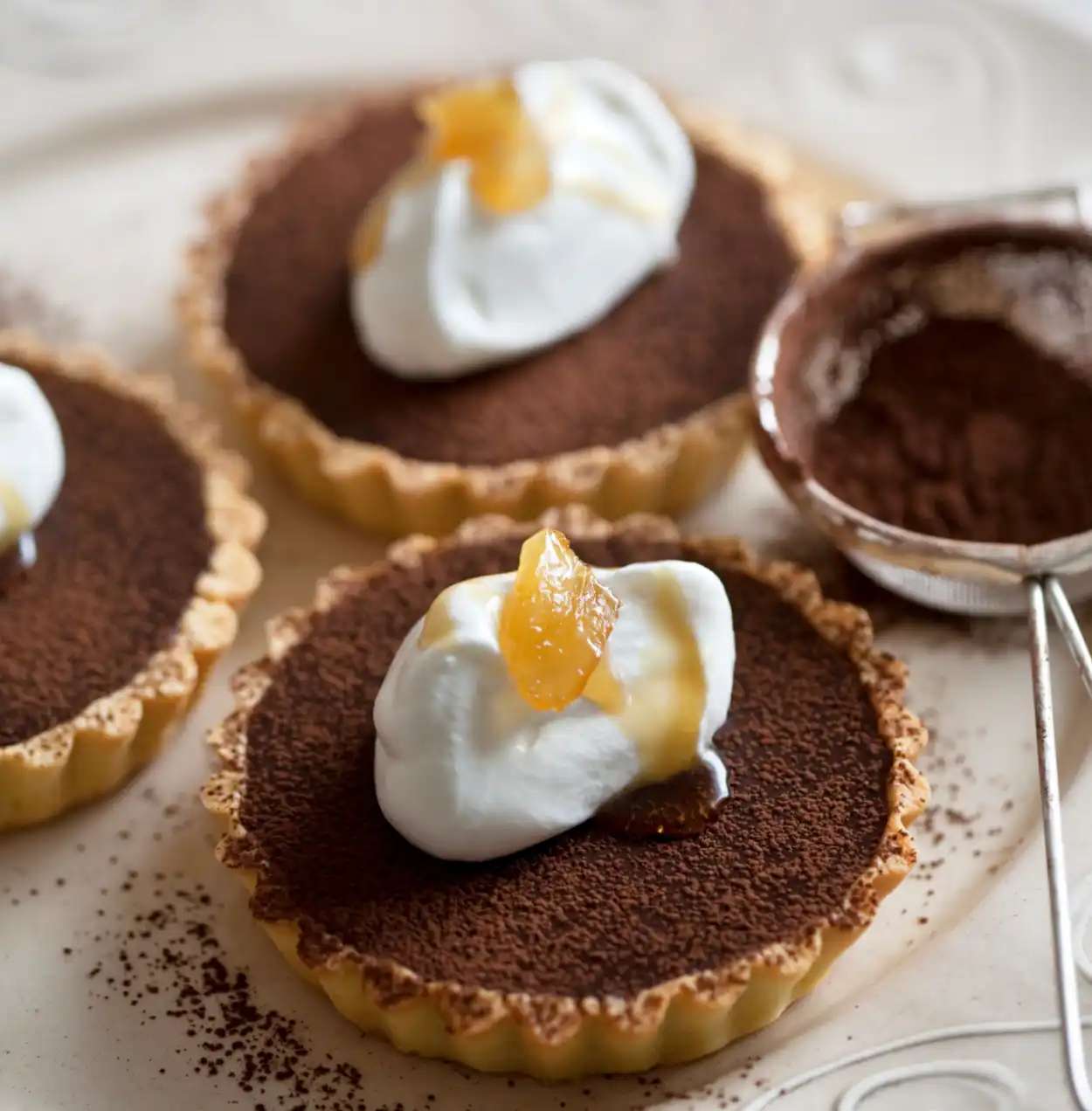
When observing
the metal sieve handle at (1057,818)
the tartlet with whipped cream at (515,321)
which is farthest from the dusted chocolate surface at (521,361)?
the metal sieve handle at (1057,818)

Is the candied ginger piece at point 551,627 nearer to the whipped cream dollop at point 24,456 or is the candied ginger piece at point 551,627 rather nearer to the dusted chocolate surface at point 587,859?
the dusted chocolate surface at point 587,859

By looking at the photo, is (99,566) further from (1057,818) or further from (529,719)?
(1057,818)

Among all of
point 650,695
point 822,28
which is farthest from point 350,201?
point 650,695

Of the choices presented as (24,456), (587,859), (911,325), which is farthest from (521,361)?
(587,859)

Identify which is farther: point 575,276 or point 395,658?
point 575,276

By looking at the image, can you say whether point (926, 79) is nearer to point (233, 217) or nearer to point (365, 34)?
point (365, 34)

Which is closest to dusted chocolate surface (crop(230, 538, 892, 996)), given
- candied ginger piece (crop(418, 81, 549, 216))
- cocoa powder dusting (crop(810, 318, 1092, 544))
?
cocoa powder dusting (crop(810, 318, 1092, 544))

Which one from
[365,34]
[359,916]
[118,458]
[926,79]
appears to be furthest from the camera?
[365,34]

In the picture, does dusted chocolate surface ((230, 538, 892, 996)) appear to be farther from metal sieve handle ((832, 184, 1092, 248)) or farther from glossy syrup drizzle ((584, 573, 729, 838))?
metal sieve handle ((832, 184, 1092, 248))
